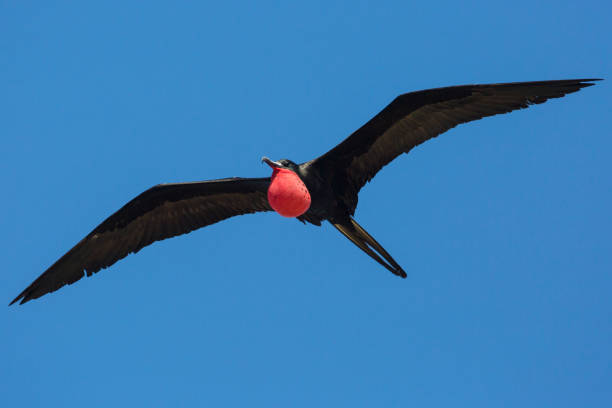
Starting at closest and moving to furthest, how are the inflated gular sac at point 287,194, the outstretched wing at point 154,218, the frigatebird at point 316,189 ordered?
the inflated gular sac at point 287,194, the frigatebird at point 316,189, the outstretched wing at point 154,218

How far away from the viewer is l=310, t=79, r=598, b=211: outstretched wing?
6855 millimetres

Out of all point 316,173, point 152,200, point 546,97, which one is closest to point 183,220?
point 152,200

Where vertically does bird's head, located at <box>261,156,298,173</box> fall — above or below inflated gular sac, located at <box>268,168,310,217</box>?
above

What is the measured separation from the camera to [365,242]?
736 centimetres

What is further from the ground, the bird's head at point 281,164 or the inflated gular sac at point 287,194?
the bird's head at point 281,164

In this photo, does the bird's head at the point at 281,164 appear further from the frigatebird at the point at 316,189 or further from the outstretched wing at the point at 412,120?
the outstretched wing at the point at 412,120

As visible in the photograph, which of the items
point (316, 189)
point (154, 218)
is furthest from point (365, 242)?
point (154, 218)

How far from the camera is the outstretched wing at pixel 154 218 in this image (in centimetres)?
773

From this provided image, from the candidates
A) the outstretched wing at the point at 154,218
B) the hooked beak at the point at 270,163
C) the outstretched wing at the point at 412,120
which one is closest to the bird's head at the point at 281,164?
the hooked beak at the point at 270,163

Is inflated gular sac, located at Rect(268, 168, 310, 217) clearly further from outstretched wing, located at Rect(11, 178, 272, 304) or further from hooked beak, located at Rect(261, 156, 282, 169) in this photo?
outstretched wing, located at Rect(11, 178, 272, 304)

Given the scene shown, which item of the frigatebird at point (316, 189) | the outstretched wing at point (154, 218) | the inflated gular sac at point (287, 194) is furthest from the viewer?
Result: the outstretched wing at point (154, 218)

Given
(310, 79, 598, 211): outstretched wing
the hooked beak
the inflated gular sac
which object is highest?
(310, 79, 598, 211): outstretched wing

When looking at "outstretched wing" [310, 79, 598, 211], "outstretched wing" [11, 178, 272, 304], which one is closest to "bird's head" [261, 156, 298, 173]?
"outstretched wing" [310, 79, 598, 211]

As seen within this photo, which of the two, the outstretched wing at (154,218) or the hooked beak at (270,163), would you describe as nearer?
the hooked beak at (270,163)
